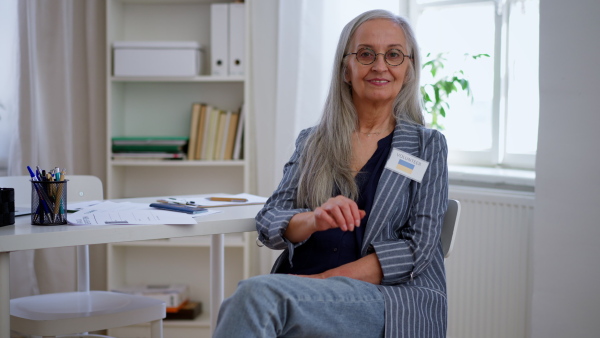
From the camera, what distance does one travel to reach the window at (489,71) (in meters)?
3.02

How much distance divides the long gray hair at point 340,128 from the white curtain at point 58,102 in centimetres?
186

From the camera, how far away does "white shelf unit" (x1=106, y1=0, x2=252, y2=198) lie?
3523 mm

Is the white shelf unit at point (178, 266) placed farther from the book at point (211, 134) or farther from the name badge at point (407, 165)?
the name badge at point (407, 165)

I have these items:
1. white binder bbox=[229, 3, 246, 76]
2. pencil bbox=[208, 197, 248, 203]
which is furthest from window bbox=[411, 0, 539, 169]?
pencil bbox=[208, 197, 248, 203]

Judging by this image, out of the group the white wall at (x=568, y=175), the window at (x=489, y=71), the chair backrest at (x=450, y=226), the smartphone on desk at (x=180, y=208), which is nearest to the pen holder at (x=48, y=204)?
the smartphone on desk at (x=180, y=208)

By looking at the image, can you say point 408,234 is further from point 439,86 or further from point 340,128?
point 439,86

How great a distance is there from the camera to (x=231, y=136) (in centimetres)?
335

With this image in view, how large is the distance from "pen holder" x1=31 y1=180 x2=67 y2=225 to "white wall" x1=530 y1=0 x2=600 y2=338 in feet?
5.21

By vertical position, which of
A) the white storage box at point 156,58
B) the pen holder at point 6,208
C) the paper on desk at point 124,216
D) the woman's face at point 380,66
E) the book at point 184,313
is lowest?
the book at point 184,313

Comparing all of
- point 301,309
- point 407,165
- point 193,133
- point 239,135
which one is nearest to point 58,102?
point 193,133

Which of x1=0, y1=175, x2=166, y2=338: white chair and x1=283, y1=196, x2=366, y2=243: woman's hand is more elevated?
x1=283, y1=196, x2=366, y2=243: woman's hand

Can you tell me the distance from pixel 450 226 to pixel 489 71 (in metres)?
1.59

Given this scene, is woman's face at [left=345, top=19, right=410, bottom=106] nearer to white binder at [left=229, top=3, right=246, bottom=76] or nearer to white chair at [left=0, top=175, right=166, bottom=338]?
white chair at [left=0, top=175, right=166, bottom=338]

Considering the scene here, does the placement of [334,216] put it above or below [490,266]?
above
